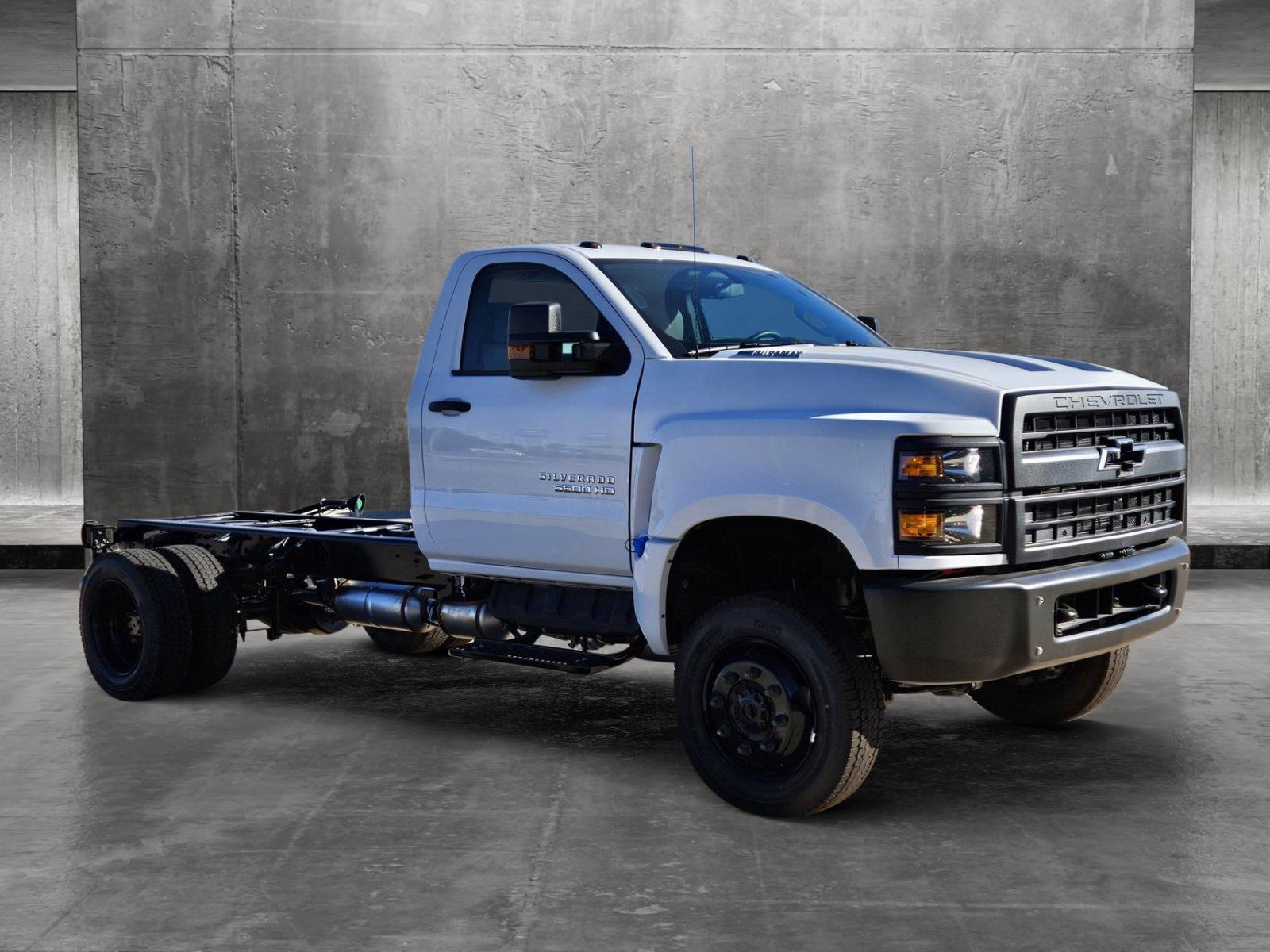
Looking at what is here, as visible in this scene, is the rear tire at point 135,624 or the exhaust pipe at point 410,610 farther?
the rear tire at point 135,624

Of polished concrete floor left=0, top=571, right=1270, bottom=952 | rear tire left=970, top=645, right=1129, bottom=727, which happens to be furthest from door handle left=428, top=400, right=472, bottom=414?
rear tire left=970, top=645, right=1129, bottom=727

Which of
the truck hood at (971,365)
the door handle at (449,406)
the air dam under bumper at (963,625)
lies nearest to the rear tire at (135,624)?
the door handle at (449,406)

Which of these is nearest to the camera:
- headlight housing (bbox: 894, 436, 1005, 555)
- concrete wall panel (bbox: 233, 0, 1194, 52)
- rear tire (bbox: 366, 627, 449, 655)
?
headlight housing (bbox: 894, 436, 1005, 555)

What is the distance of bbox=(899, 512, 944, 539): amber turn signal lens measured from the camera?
4.78 meters

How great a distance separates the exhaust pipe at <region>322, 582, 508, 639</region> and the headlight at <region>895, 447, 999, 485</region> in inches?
94.6

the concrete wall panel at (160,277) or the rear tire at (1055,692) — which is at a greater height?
the concrete wall panel at (160,277)

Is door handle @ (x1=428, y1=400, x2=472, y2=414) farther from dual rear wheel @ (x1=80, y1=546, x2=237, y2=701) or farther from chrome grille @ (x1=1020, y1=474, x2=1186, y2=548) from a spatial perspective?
chrome grille @ (x1=1020, y1=474, x2=1186, y2=548)

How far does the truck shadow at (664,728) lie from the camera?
18.2ft

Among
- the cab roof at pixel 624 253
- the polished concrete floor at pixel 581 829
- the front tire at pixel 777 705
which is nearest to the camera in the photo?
the polished concrete floor at pixel 581 829

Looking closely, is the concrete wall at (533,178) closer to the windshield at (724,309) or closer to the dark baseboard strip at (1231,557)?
the dark baseboard strip at (1231,557)

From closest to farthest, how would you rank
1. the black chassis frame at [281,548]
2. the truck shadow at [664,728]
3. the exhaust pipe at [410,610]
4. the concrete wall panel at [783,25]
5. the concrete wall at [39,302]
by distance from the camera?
the truck shadow at [664,728], the exhaust pipe at [410,610], the black chassis frame at [281,548], the concrete wall panel at [783,25], the concrete wall at [39,302]

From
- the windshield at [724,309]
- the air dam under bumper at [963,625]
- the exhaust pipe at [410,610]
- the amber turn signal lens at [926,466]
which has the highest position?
the windshield at [724,309]

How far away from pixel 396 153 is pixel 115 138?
250cm

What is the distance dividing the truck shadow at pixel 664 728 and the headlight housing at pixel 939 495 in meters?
1.10
